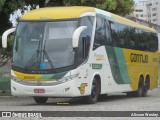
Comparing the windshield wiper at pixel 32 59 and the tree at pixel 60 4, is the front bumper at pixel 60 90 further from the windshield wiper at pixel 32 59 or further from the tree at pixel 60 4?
the tree at pixel 60 4

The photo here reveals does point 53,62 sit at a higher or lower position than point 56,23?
lower

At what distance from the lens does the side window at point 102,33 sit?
19.1 metres

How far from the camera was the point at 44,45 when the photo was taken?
58.0ft

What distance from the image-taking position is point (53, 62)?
17.5 m

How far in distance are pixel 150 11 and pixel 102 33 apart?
11781 cm

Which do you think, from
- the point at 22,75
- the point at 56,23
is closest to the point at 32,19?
the point at 56,23

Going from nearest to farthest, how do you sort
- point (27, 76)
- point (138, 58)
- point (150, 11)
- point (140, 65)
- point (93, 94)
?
point (27, 76), point (93, 94), point (138, 58), point (140, 65), point (150, 11)

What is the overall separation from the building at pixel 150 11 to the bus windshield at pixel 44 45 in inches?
4375

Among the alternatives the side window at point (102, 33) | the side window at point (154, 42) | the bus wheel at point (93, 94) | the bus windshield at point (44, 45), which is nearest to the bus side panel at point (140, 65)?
the side window at point (154, 42)

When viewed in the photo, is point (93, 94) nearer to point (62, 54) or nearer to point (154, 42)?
point (62, 54)

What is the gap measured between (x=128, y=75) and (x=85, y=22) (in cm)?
608

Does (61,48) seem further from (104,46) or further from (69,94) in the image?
(104,46)

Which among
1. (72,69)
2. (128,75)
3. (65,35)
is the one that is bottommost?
(128,75)

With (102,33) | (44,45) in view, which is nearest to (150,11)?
(102,33)
